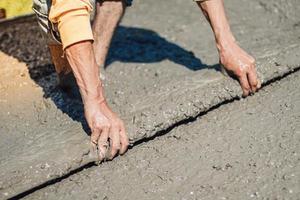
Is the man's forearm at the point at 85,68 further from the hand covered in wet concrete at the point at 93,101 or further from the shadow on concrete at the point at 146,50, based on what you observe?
the shadow on concrete at the point at 146,50

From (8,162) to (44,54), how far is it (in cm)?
140

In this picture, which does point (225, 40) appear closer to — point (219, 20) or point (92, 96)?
point (219, 20)

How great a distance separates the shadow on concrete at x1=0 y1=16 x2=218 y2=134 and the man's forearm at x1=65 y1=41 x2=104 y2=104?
612 millimetres

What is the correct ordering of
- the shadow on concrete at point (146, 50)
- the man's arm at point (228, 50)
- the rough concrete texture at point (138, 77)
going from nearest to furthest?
1. the rough concrete texture at point (138, 77)
2. the man's arm at point (228, 50)
3. the shadow on concrete at point (146, 50)

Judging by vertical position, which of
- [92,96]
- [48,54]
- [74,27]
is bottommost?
[48,54]

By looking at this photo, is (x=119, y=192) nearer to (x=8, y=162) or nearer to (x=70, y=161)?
(x=70, y=161)

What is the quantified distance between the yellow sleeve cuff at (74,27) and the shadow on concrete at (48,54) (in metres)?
0.70

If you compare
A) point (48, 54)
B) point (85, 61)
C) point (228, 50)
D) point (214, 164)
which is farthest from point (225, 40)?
point (48, 54)

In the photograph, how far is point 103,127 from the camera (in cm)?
223

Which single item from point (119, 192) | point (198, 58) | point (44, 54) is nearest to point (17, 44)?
point (44, 54)

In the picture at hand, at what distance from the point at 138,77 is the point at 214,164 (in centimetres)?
99

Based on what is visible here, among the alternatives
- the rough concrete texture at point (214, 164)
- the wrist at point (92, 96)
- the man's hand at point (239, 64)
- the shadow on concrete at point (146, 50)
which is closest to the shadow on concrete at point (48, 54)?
the shadow on concrete at point (146, 50)

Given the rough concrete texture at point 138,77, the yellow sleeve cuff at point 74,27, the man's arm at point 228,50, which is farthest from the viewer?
the man's arm at point 228,50

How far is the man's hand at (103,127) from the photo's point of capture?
2.23m
